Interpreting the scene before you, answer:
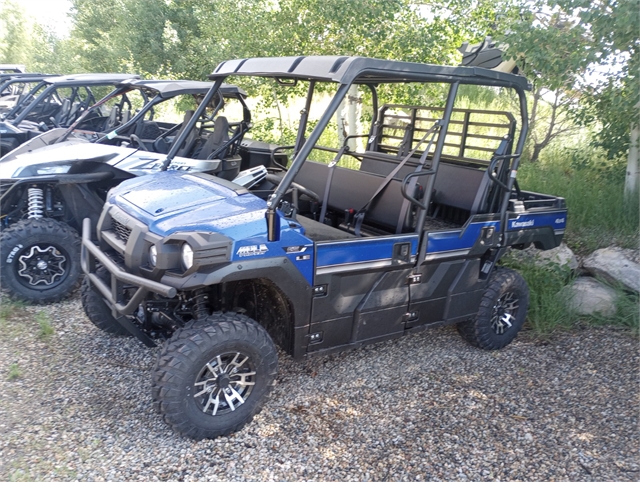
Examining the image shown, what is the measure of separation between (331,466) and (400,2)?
6.14 metres

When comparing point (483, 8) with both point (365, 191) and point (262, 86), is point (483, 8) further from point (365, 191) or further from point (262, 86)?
point (365, 191)

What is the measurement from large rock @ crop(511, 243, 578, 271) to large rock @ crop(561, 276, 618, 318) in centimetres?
31

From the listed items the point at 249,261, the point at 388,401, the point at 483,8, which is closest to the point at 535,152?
the point at 483,8

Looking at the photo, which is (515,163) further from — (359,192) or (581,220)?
(581,220)

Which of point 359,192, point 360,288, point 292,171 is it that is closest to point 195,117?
point 359,192

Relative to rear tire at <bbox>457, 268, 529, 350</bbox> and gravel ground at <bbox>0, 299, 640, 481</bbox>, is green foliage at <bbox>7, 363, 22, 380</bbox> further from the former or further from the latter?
rear tire at <bbox>457, 268, 529, 350</bbox>

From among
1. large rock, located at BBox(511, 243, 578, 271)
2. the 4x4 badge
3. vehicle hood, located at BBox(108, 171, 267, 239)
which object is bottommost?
large rock, located at BBox(511, 243, 578, 271)

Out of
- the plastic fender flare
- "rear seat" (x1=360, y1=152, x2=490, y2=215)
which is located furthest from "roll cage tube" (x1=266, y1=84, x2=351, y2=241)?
"rear seat" (x1=360, y1=152, x2=490, y2=215)

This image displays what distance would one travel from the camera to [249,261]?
304 cm

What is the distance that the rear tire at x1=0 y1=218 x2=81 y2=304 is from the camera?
485cm

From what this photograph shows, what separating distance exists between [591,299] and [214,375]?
3.70 m

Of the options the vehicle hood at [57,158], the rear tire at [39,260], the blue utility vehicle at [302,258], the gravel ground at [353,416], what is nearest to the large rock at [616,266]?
the gravel ground at [353,416]

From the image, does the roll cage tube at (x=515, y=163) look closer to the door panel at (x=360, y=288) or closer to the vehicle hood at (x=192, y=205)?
the door panel at (x=360, y=288)

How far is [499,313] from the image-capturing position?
4.54m
